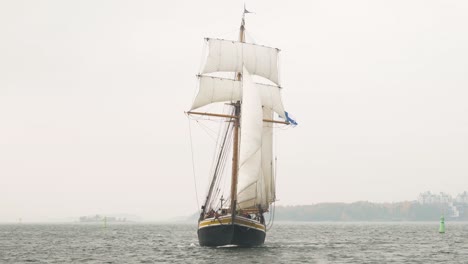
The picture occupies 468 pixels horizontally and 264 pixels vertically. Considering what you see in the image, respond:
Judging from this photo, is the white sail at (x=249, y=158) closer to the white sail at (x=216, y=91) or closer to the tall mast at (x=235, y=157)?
the tall mast at (x=235, y=157)

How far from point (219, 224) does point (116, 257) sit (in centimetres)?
926

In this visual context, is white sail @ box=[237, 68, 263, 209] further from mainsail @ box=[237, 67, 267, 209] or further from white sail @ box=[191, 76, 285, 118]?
white sail @ box=[191, 76, 285, 118]

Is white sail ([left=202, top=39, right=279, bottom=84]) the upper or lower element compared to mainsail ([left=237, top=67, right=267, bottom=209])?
upper

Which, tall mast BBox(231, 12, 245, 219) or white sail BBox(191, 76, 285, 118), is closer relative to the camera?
tall mast BBox(231, 12, 245, 219)

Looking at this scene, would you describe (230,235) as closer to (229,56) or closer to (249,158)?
(249,158)

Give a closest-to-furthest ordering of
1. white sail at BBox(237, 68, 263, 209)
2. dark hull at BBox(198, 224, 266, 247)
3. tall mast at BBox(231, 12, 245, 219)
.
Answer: white sail at BBox(237, 68, 263, 209)
dark hull at BBox(198, 224, 266, 247)
tall mast at BBox(231, 12, 245, 219)

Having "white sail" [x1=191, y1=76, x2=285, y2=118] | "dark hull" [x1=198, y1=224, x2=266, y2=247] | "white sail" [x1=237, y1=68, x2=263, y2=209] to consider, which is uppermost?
"white sail" [x1=191, y1=76, x2=285, y2=118]

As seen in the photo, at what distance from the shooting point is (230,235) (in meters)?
55.0

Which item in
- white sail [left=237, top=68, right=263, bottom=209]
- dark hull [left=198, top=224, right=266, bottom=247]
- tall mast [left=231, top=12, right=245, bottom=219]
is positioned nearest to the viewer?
white sail [left=237, top=68, right=263, bottom=209]

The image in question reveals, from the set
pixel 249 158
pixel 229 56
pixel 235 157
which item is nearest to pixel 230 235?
pixel 249 158

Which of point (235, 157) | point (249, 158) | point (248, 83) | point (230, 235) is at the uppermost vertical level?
point (248, 83)

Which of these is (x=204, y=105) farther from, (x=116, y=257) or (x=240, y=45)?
(x=116, y=257)

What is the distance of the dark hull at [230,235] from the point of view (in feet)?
181

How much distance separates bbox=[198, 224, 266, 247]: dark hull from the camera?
181 feet
